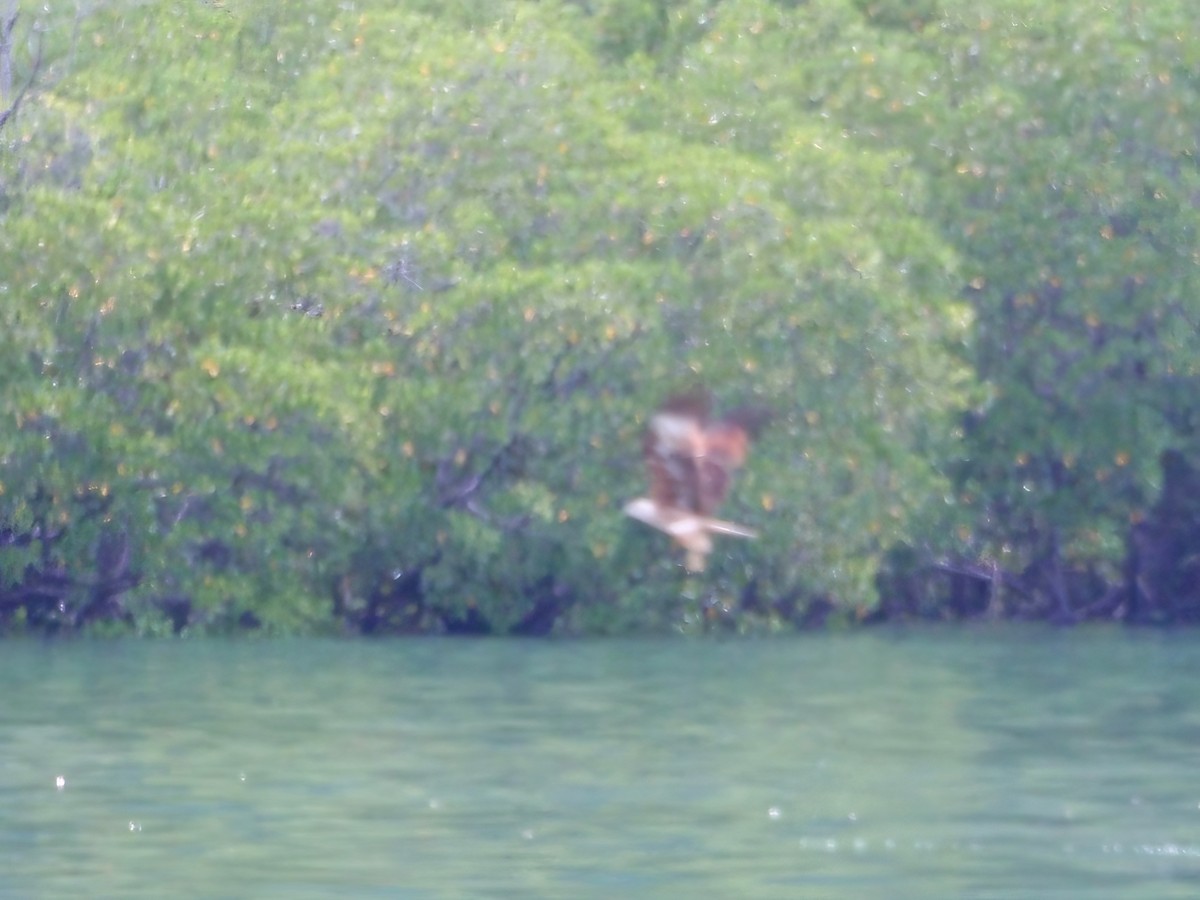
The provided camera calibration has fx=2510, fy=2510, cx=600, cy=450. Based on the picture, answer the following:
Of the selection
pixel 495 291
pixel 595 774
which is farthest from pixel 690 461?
pixel 495 291

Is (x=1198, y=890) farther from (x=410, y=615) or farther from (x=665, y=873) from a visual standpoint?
(x=410, y=615)

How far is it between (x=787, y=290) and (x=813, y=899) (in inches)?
496

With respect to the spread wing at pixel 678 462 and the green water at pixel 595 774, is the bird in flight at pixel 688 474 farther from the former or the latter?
the green water at pixel 595 774

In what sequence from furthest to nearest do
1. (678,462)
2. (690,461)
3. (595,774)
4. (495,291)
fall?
(495,291) < (595,774) < (678,462) < (690,461)

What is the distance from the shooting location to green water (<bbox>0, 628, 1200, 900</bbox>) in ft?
35.1

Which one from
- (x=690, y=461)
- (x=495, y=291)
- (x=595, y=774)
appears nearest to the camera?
(x=690, y=461)

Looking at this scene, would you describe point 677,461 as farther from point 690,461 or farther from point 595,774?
point 595,774

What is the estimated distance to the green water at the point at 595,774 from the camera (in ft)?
35.1

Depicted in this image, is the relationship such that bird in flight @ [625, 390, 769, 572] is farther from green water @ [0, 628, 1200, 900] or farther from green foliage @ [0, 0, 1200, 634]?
green foliage @ [0, 0, 1200, 634]

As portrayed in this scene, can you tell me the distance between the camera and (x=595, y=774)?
1377 cm

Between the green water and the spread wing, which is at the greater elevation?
the spread wing

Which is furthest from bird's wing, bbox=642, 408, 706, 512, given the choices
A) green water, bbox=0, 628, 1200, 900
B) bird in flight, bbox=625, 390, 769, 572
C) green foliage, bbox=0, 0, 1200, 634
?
green foliage, bbox=0, 0, 1200, 634

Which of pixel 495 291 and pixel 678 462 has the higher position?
pixel 495 291

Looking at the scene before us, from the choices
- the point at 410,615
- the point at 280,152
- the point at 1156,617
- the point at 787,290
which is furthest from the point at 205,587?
the point at 1156,617
